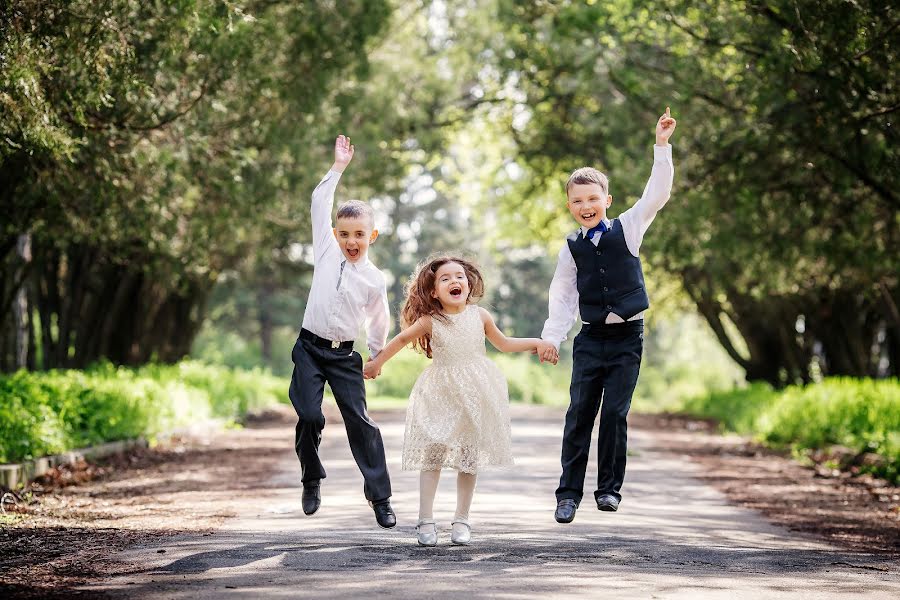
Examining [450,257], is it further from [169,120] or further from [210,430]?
[210,430]

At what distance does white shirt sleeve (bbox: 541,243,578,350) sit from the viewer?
7938 millimetres

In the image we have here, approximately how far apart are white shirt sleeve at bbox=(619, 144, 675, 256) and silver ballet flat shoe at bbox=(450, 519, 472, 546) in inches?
79.2

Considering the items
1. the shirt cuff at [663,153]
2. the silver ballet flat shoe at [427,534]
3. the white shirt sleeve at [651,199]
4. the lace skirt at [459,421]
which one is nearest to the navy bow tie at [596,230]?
the white shirt sleeve at [651,199]

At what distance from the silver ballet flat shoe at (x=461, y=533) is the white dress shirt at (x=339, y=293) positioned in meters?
1.21

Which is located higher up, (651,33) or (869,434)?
(651,33)

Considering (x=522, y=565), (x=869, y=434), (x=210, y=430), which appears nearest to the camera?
→ (x=522, y=565)

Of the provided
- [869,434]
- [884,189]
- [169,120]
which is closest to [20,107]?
[169,120]

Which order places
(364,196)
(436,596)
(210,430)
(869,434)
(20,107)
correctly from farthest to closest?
(364,196) < (210,430) < (869,434) < (20,107) < (436,596)

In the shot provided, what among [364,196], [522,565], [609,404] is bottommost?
[522,565]

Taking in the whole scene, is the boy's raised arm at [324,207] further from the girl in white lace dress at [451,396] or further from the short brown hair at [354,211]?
the girl in white lace dress at [451,396]

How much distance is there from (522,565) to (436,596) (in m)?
1.17

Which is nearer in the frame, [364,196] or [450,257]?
[450,257]

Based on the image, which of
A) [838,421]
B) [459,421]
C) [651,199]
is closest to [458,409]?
[459,421]

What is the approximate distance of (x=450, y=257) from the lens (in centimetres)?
801
